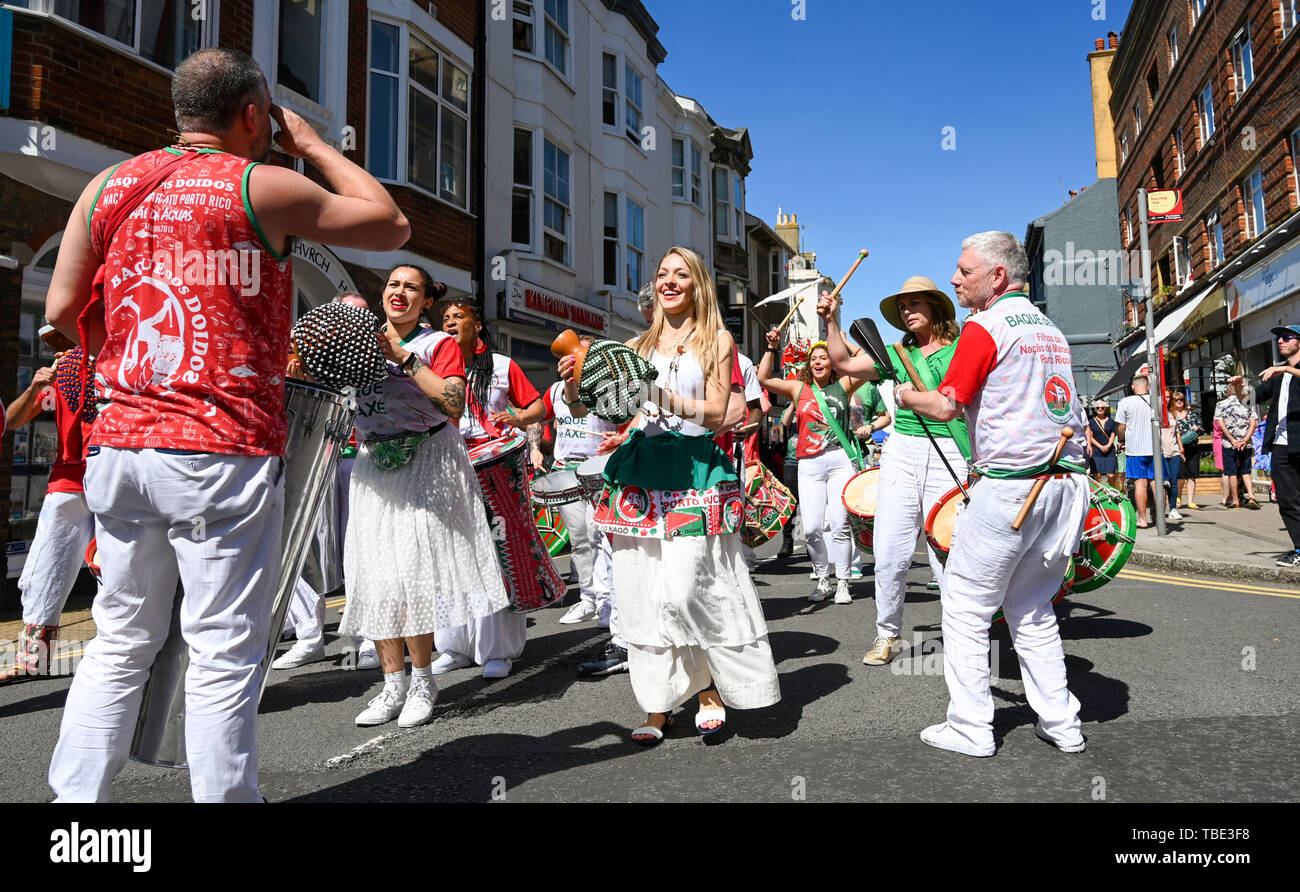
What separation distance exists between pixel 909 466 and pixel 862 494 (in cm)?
92

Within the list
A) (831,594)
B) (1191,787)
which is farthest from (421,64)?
(1191,787)

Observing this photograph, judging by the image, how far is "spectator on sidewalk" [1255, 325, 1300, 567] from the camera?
25.8 feet

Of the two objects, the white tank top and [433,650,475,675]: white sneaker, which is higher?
the white tank top

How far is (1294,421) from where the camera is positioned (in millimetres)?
7910

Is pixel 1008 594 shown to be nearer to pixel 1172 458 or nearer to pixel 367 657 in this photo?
pixel 367 657

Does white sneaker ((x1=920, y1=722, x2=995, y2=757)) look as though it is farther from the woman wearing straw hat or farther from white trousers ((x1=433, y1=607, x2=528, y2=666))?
white trousers ((x1=433, y1=607, x2=528, y2=666))

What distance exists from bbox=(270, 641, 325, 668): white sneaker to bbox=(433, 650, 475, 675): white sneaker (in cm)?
78

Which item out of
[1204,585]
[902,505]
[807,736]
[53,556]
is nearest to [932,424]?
[902,505]

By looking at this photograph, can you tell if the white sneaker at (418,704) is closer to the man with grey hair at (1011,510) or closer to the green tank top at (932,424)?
the man with grey hair at (1011,510)

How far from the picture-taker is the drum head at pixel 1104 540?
4.18 metres

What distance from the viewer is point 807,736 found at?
359cm

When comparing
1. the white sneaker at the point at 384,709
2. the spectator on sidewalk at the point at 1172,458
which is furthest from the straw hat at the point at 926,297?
the spectator on sidewalk at the point at 1172,458

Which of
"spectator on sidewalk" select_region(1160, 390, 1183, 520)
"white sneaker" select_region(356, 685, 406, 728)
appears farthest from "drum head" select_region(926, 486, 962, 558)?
"spectator on sidewalk" select_region(1160, 390, 1183, 520)

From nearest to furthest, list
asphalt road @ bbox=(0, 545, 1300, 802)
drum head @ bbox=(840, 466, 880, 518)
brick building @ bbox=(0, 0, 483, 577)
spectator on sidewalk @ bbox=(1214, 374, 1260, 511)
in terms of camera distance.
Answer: asphalt road @ bbox=(0, 545, 1300, 802), drum head @ bbox=(840, 466, 880, 518), brick building @ bbox=(0, 0, 483, 577), spectator on sidewalk @ bbox=(1214, 374, 1260, 511)
